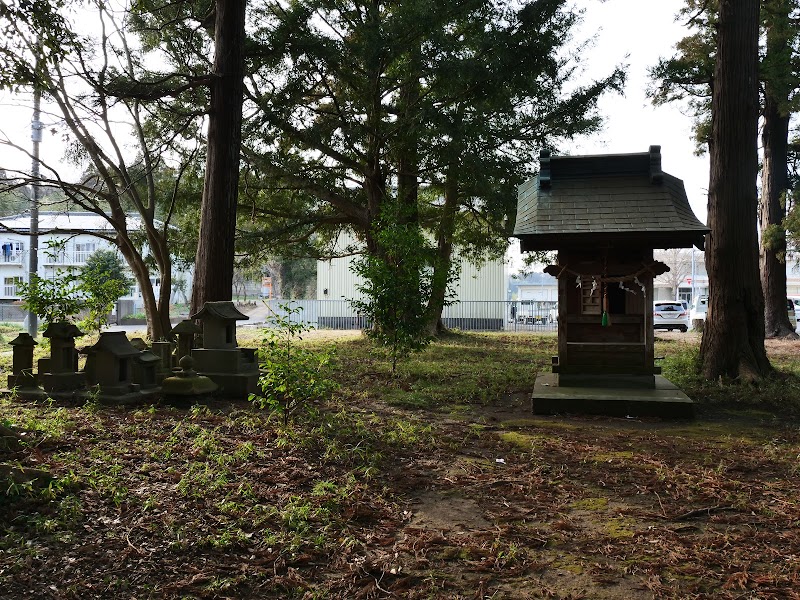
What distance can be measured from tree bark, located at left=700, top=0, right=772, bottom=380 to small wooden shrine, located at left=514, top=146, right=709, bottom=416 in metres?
1.32

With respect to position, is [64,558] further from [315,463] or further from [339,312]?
[339,312]

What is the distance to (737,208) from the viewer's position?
9883mm

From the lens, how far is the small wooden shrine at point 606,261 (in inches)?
323

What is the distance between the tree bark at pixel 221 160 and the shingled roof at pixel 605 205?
5.03 metres

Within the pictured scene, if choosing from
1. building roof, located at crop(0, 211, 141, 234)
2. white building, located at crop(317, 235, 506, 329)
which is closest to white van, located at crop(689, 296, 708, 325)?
white building, located at crop(317, 235, 506, 329)

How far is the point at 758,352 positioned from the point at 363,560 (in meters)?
8.82

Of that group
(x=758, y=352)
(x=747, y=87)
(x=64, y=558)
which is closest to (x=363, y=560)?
(x=64, y=558)

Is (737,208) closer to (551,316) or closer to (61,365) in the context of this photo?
(61,365)

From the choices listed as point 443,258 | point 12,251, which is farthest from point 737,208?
point 12,251

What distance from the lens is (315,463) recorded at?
5297 mm


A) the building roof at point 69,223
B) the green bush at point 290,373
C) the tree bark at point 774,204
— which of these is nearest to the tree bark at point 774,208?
the tree bark at point 774,204

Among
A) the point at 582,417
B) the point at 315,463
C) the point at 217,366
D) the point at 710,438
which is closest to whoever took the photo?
the point at 315,463

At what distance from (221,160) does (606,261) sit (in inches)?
257

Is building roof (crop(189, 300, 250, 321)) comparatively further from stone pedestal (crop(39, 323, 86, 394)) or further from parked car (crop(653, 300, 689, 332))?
parked car (crop(653, 300, 689, 332))
